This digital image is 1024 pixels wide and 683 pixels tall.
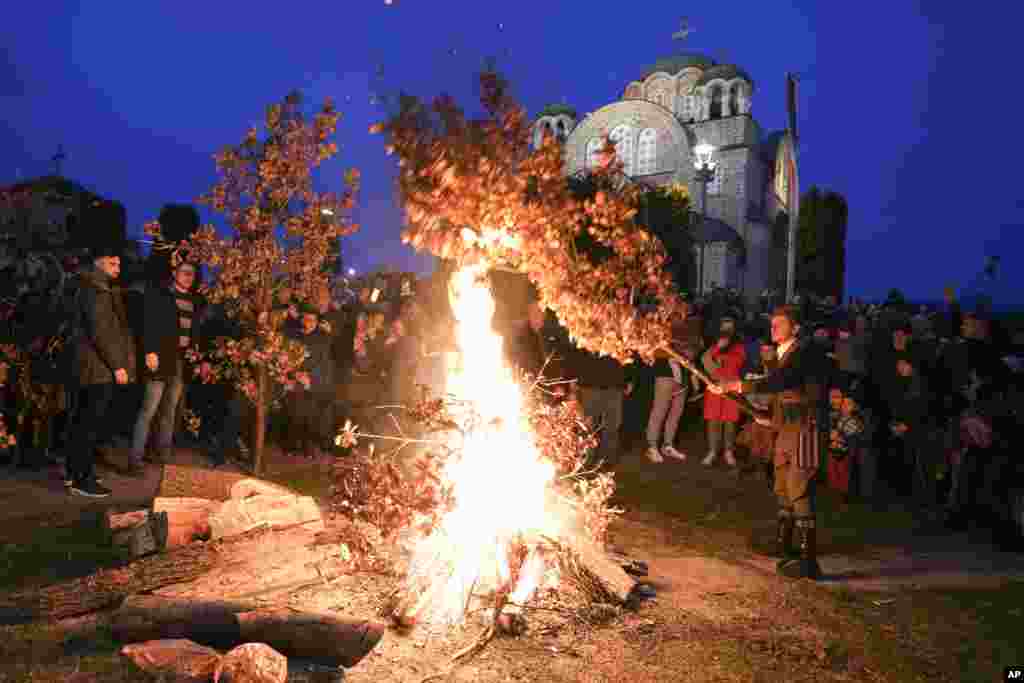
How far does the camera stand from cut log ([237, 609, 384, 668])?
12.4ft

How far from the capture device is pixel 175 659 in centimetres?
355

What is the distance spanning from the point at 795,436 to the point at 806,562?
3.24ft

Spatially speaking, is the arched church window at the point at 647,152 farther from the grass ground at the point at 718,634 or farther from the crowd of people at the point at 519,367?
the grass ground at the point at 718,634

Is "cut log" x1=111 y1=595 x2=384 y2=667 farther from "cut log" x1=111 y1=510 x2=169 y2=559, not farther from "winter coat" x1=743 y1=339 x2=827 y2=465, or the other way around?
"winter coat" x1=743 y1=339 x2=827 y2=465

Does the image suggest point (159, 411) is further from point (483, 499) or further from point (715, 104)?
point (715, 104)

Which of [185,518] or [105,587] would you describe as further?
[185,518]

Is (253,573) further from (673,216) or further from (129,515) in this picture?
(673,216)

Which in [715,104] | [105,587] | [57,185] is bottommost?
[105,587]

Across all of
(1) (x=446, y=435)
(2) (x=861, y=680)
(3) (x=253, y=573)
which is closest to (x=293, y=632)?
(3) (x=253, y=573)

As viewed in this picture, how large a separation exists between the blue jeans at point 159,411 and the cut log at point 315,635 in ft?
15.5

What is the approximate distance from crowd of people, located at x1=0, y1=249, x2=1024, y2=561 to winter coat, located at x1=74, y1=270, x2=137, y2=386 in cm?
1

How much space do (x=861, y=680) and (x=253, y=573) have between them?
372cm

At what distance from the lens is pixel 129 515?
5590mm

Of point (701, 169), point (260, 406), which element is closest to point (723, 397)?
point (260, 406)
